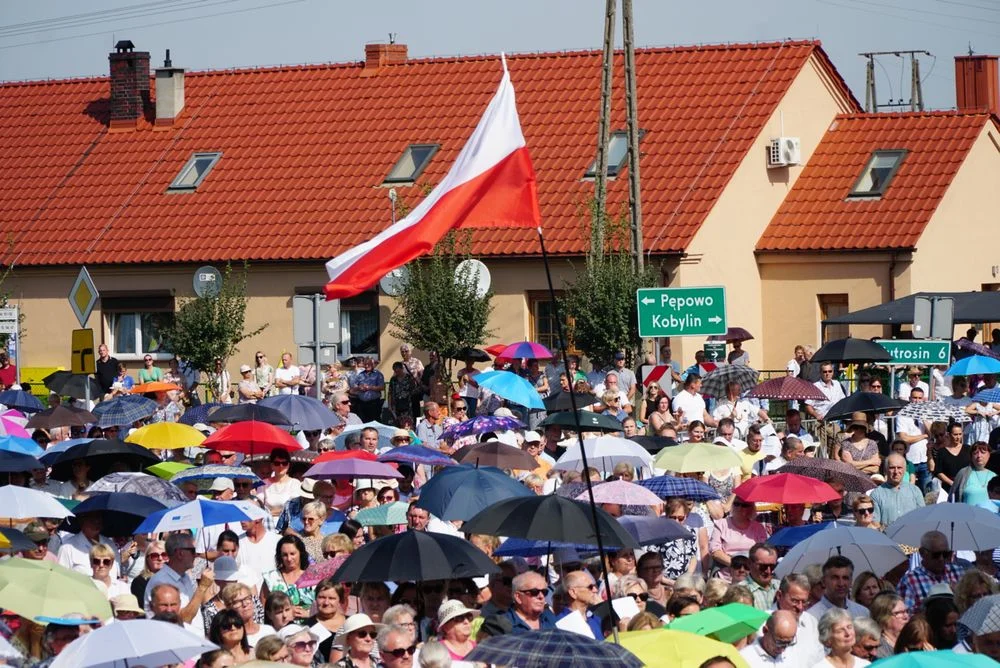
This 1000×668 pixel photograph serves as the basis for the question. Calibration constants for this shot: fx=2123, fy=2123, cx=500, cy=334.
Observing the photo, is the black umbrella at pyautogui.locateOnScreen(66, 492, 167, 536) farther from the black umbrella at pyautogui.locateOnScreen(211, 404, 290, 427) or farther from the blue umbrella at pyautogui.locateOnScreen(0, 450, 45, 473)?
the black umbrella at pyautogui.locateOnScreen(211, 404, 290, 427)

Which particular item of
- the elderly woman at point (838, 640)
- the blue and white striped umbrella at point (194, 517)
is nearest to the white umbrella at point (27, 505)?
the blue and white striped umbrella at point (194, 517)

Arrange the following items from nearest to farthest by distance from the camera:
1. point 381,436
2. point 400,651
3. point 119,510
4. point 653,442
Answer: point 400,651, point 119,510, point 653,442, point 381,436

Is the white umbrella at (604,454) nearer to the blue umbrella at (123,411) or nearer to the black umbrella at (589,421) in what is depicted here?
the black umbrella at (589,421)

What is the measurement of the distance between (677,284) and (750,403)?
41.0 ft

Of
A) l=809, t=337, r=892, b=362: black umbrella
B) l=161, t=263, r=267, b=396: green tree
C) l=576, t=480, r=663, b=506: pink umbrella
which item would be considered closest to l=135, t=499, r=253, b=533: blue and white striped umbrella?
l=576, t=480, r=663, b=506: pink umbrella

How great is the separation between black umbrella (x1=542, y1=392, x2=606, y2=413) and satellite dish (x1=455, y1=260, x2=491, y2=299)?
30.6 ft

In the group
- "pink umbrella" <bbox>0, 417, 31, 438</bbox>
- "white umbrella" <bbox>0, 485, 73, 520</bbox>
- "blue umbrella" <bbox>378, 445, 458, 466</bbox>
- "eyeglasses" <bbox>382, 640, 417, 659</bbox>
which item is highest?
"pink umbrella" <bbox>0, 417, 31, 438</bbox>

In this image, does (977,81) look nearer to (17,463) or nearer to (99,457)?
(99,457)

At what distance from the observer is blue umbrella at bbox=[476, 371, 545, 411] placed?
924 inches

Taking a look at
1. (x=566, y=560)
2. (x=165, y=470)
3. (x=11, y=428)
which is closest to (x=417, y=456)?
(x=165, y=470)

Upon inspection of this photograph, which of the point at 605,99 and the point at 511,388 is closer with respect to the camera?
the point at 511,388

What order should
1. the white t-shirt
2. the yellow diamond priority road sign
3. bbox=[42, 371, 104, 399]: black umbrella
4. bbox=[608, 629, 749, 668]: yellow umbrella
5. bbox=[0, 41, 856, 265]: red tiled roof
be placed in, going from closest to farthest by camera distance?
1. bbox=[608, 629, 749, 668]: yellow umbrella
2. the yellow diamond priority road sign
3. bbox=[42, 371, 104, 399]: black umbrella
4. the white t-shirt
5. bbox=[0, 41, 856, 265]: red tiled roof

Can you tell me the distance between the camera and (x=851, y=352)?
85.4ft

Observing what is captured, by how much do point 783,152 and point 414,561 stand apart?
88.8ft
